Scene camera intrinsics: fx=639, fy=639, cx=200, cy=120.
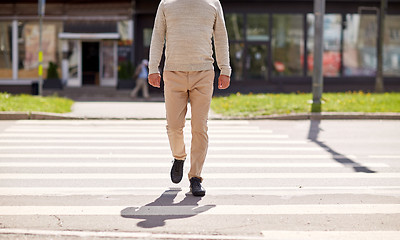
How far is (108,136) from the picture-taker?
11.0 meters

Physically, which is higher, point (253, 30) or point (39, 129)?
point (253, 30)

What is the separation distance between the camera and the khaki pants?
6008 mm

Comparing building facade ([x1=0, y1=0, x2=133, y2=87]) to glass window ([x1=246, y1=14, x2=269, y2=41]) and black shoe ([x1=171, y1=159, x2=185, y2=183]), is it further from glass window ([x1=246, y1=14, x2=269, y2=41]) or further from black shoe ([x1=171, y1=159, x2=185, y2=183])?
black shoe ([x1=171, y1=159, x2=185, y2=183])

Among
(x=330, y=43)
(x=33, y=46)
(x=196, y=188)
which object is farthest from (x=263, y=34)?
(x=196, y=188)

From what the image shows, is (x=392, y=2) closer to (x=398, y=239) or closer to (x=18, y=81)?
(x=18, y=81)

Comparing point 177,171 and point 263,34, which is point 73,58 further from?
point 177,171

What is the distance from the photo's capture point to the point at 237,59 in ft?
91.8

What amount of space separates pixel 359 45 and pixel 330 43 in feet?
4.29

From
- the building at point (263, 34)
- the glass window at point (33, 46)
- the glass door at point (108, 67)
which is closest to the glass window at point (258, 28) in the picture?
the building at point (263, 34)

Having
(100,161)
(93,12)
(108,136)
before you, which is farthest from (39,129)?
(93,12)

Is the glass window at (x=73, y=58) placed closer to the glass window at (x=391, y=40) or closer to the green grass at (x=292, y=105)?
the green grass at (x=292, y=105)

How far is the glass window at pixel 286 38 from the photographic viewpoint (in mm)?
27953

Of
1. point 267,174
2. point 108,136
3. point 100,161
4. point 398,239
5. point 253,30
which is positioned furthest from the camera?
point 253,30

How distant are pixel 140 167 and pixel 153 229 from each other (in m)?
3.04
